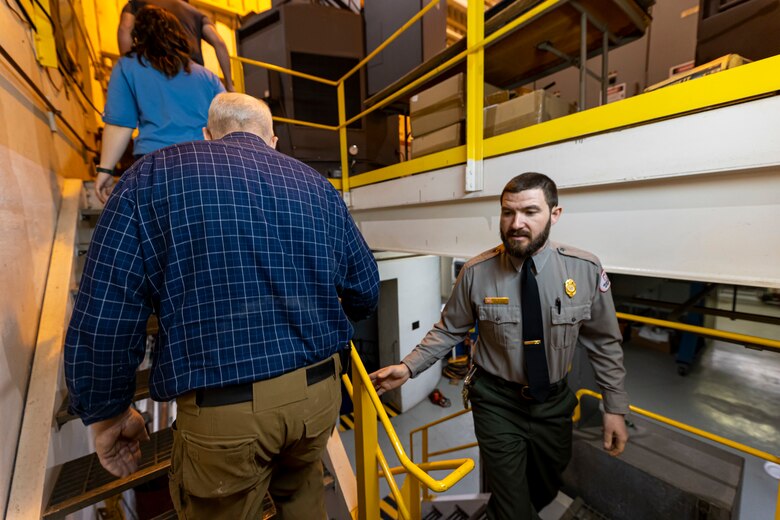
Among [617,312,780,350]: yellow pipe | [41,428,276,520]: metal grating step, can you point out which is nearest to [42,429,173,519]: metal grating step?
[41,428,276,520]: metal grating step

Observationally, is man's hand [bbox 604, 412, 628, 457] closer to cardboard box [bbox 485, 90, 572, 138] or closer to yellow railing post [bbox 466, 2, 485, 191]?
yellow railing post [bbox 466, 2, 485, 191]

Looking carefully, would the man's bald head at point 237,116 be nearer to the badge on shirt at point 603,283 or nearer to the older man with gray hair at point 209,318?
the older man with gray hair at point 209,318

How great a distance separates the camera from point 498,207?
1.82 meters

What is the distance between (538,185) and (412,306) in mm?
4478

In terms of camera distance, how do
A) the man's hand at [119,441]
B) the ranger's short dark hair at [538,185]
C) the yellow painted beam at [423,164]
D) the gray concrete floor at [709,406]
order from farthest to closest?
the gray concrete floor at [709,406] < the yellow painted beam at [423,164] < the ranger's short dark hair at [538,185] < the man's hand at [119,441]

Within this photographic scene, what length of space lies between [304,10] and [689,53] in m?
4.91

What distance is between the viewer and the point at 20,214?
1.32m

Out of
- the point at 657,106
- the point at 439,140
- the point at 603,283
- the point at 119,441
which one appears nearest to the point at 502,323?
the point at 603,283

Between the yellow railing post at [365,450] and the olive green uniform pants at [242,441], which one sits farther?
the yellow railing post at [365,450]

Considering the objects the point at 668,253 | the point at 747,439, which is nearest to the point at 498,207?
the point at 668,253

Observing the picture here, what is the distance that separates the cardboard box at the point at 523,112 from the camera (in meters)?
1.71

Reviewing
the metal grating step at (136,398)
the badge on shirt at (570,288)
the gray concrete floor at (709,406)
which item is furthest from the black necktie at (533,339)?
the gray concrete floor at (709,406)

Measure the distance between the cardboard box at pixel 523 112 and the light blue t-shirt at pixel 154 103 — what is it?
1644 mm

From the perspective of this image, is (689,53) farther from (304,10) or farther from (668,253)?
(304,10)
